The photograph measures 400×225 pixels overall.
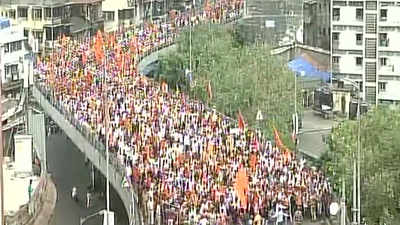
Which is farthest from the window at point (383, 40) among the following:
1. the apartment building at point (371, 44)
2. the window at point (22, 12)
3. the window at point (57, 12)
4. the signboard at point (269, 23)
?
the window at point (22, 12)

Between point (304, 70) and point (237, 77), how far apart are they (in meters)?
0.31

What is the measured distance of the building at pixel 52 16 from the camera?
2.95 metres

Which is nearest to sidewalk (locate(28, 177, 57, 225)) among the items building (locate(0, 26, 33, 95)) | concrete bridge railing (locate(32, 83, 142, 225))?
concrete bridge railing (locate(32, 83, 142, 225))

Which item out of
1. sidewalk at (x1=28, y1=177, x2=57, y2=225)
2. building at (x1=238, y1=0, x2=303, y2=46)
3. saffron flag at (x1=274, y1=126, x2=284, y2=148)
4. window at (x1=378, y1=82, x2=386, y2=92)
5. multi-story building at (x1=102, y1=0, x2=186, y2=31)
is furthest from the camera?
building at (x1=238, y1=0, x2=303, y2=46)

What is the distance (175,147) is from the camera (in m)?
2.73

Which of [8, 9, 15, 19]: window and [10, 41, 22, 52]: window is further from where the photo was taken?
[8, 9, 15, 19]: window

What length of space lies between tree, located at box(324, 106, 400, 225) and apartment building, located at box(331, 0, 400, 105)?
18.5 inches

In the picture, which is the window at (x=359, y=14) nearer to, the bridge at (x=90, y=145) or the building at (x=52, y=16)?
the building at (x=52, y=16)

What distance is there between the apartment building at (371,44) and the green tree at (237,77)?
0.24 m

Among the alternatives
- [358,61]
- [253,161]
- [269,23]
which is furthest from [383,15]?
[253,161]

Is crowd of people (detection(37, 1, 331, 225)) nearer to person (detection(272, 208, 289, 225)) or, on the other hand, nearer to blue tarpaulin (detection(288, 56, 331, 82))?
person (detection(272, 208, 289, 225))

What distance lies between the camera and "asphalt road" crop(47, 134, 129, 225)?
2.46 m

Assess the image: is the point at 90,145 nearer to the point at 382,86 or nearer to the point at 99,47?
the point at 99,47

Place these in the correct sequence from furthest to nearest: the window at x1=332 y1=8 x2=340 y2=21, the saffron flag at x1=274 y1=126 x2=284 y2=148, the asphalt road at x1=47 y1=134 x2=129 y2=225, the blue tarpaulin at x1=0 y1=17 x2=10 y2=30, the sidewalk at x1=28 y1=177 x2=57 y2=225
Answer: the window at x1=332 y1=8 x2=340 y2=21 < the saffron flag at x1=274 y1=126 x2=284 y2=148 < the blue tarpaulin at x1=0 y1=17 x2=10 y2=30 < the asphalt road at x1=47 y1=134 x2=129 y2=225 < the sidewalk at x1=28 y1=177 x2=57 y2=225
